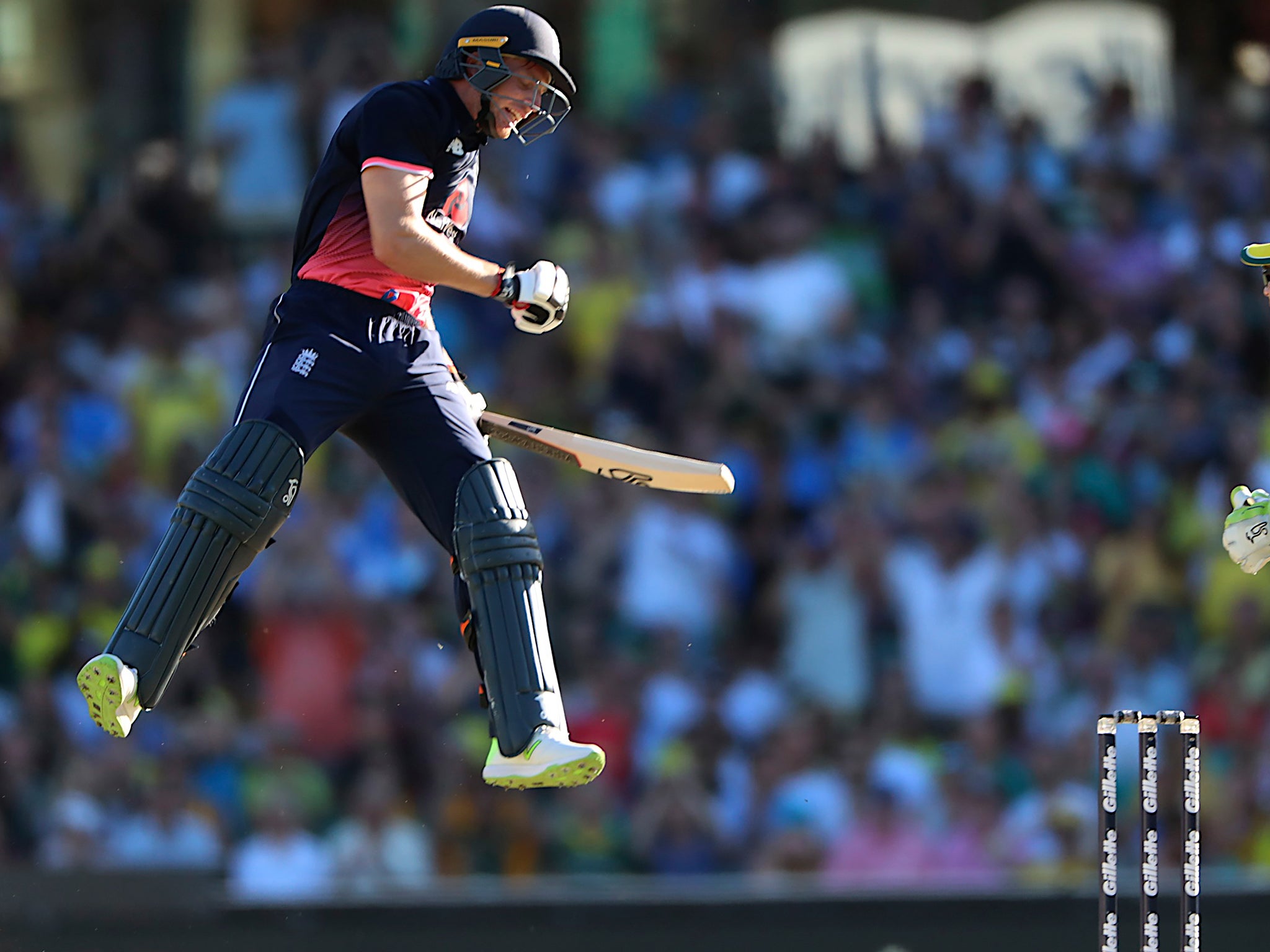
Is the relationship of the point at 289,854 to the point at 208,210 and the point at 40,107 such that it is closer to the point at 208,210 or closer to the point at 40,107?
the point at 208,210

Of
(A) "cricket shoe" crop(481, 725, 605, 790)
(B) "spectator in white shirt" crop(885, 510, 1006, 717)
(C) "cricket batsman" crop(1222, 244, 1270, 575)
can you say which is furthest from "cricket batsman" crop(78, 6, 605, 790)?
(B) "spectator in white shirt" crop(885, 510, 1006, 717)

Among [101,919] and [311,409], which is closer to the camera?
[311,409]

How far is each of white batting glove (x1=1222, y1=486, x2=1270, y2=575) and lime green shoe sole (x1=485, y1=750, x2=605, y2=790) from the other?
182 centimetres

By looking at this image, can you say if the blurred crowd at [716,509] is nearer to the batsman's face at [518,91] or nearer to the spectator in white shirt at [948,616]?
the spectator in white shirt at [948,616]

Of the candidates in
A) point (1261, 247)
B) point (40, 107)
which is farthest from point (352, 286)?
point (40, 107)

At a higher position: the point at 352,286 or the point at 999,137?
the point at 999,137

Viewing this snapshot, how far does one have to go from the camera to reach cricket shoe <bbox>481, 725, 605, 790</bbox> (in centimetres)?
445

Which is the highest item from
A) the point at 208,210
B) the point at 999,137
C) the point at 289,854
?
the point at 999,137

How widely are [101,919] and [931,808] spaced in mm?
4131

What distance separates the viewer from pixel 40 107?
37.2 ft

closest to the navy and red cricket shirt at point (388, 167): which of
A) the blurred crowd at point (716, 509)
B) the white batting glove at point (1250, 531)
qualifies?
the white batting glove at point (1250, 531)

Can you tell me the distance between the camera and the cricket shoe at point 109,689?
443 centimetres

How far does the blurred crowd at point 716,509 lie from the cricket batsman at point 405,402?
152 inches

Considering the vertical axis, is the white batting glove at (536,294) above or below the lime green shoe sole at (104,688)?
above
